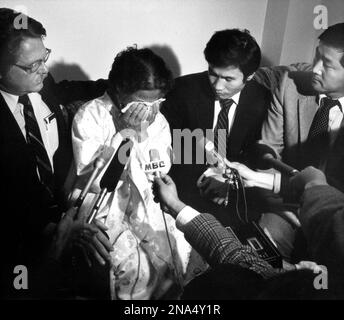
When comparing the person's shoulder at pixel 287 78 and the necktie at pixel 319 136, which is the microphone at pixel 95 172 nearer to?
the person's shoulder at pixel 287 78

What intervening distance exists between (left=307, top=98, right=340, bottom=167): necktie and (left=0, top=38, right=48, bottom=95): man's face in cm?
101

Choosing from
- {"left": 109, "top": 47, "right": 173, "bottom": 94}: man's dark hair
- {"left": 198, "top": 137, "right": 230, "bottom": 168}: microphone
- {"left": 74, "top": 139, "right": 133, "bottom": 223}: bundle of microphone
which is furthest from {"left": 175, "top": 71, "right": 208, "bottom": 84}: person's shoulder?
{"left": 74, "top": 139, "right": 133, "bottom": 223}: bundle of microphone

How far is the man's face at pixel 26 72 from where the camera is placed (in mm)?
1086

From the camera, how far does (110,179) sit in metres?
1.21

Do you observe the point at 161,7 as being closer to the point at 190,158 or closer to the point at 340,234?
the point at 190,158

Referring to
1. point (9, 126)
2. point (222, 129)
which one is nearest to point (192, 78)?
point (222, 129)

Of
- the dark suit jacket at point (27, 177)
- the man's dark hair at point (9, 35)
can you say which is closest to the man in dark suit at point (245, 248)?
the dark suit jacket at point (27, 177)

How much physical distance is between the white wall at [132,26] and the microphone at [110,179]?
31cm

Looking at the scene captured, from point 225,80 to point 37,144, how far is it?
721 millimetres

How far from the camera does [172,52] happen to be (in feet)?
4.37

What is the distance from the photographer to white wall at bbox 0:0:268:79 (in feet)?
3.85

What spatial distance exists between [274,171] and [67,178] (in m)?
0.80

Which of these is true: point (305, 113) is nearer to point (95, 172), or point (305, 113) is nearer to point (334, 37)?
point (334, 37)

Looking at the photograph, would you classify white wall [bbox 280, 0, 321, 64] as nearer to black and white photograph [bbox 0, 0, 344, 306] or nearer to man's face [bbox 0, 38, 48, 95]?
black and white photograph [bbox 0, 0, 344, 306]
